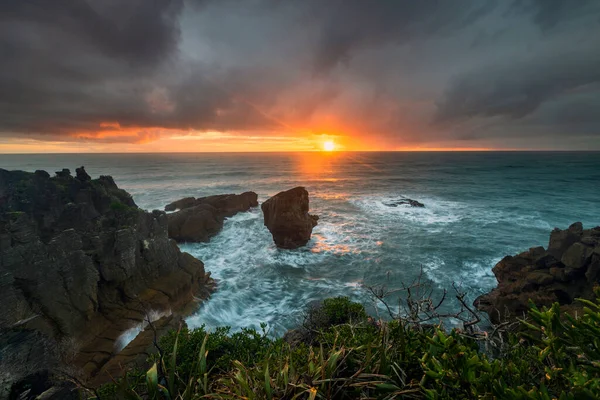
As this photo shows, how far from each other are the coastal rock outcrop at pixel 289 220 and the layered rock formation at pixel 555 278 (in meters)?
17.1

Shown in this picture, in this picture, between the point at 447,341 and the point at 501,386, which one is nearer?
the point at 501,386

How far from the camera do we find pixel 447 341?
284cm

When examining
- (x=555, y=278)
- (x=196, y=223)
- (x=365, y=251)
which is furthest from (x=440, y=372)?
(x=196, y=223)

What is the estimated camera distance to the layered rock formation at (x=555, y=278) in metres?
13.9

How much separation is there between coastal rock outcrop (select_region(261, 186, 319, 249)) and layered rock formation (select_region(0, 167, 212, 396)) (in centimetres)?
980

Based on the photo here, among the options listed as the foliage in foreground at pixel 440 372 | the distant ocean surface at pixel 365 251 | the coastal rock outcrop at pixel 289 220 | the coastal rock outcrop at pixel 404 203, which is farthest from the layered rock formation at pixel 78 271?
the coastal rock outcrop at pixel 404 203

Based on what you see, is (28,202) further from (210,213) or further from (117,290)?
(210,213)

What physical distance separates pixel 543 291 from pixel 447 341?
672 inches

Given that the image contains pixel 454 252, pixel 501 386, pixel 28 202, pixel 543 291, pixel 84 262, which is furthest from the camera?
pixel 454 252

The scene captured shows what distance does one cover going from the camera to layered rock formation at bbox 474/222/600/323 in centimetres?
1391

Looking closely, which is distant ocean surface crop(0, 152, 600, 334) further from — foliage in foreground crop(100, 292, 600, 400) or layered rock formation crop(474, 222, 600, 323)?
foliage in foreground crop(100, 292, 600, 400)

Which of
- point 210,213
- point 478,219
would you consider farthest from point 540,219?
point 210,213

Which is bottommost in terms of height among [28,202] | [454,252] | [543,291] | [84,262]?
[454,252]

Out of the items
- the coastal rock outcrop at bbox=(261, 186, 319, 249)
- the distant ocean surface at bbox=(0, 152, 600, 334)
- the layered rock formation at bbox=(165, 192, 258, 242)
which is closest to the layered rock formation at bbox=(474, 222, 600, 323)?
the distant ocean surface at bbox=(0, 152, 600, 334)
